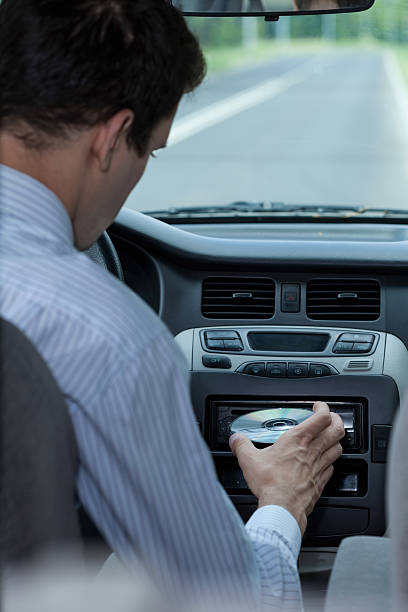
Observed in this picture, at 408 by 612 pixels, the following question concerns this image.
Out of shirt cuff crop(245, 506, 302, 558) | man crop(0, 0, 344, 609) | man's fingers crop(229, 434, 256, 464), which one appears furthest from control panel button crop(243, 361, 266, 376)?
man crop(0, 0, 344, 609)

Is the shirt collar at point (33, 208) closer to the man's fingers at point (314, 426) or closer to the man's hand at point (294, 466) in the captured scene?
the man's hand at point (294, 466)

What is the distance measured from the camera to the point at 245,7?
2727 mm

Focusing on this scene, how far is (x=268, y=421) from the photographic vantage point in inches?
132

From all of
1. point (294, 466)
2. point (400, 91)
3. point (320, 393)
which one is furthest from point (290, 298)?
point (400, 91)

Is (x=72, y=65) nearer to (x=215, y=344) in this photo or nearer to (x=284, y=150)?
(x=215, y=344)

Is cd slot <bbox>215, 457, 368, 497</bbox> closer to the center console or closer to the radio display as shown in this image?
the center console

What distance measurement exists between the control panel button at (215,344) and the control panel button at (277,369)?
202 millimetres

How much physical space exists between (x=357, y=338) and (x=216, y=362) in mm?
540

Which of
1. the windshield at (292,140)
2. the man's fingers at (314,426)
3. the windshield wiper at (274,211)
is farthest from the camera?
the windshield at (292,140)

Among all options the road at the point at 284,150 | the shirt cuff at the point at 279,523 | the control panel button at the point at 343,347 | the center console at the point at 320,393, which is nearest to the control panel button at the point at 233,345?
the center console at the point at 320,393

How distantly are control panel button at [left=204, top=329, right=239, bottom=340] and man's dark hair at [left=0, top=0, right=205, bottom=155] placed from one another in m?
2.17

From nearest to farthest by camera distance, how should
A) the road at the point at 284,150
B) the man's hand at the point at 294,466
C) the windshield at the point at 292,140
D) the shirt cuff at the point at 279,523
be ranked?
the shirt cuff at the point at 279,523 < the man's hand at the point at 294,466 < the windshield at the point at 292,140 < the road at the point at 284,150

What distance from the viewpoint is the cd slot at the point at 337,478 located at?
11.2 ft

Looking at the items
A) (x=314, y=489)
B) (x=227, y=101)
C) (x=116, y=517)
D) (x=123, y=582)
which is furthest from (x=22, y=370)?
(x=227, y=101)
